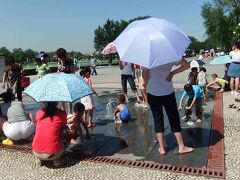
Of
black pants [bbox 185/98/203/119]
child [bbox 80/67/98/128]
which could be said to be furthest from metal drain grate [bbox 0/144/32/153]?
black pants [bbox 185/98/203/119]

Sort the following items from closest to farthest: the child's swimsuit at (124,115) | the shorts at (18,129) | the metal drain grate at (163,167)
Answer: the metal drain grate at (163,167)
the shorts at (18,129)
the child's swimsuit at (124,115)

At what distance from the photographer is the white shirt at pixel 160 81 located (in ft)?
17.9

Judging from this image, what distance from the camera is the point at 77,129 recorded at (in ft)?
20.8

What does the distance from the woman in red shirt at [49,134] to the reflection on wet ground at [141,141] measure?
0.62 m

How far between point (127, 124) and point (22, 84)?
140 inches

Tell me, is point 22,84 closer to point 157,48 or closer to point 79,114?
point 79,114

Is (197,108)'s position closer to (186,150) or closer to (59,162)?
(186,150)

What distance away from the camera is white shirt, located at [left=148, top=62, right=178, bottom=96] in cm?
545

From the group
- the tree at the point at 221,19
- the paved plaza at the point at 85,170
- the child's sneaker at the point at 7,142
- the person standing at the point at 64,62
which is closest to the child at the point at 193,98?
the paved plaza at the point at 85,170

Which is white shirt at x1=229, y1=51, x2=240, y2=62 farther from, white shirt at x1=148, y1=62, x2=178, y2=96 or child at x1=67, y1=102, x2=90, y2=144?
child at x1=67, y1=102, x2=90, y2=144

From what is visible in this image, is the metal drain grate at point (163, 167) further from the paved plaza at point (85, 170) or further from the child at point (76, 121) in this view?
the child at point (76, 121)

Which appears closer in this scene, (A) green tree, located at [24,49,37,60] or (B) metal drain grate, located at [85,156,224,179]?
(B) metal drain grate, located at [85,156,224,179]

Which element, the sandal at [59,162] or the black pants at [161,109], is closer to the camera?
the sandal at [59,162]

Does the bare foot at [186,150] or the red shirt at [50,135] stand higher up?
the red shirt at [50,135]
